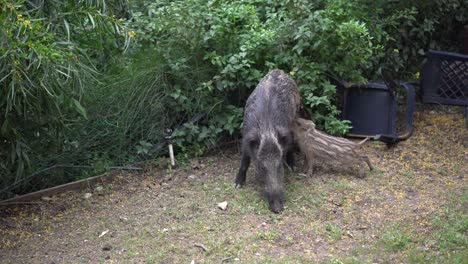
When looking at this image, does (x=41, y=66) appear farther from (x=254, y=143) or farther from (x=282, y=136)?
(x=282, y=136)

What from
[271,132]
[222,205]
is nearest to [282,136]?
[271,132]

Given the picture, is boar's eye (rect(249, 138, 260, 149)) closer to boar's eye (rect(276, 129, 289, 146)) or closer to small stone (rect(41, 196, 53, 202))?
boar's eye (rect(276, 129, 289, 146))

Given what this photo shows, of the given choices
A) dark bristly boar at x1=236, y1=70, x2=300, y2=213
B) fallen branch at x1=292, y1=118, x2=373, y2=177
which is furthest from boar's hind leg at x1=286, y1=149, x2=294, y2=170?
fallen branch at x1=292, y1=118, x2=373, y2=177

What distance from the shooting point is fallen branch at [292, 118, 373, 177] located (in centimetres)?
748

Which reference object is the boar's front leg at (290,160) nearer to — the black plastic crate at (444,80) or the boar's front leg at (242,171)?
the boar's front leg at (242,171)

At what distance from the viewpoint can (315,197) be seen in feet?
22.8

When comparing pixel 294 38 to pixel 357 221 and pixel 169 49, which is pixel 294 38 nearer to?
pixel 169 49

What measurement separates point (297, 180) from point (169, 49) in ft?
7.55

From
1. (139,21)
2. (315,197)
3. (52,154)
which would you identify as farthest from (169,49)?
(315,197)

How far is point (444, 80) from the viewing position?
9.25 metres

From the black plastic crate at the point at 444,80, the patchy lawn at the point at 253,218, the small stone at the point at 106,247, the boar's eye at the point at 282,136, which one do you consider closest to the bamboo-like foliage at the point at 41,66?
the patchy lawn at the point at 253,218

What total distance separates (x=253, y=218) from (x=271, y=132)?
1006 mm

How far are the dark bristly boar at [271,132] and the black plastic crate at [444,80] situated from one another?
2.46 m

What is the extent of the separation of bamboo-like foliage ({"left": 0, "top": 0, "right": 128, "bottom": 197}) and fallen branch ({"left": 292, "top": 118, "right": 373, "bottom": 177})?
227 cm
